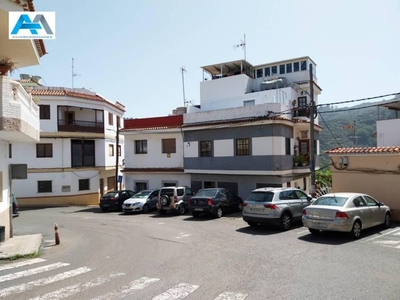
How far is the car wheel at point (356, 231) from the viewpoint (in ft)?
36.3

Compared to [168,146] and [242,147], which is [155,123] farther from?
[242,147]

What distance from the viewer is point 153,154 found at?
26.0 metres

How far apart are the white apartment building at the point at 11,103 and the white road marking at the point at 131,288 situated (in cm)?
659

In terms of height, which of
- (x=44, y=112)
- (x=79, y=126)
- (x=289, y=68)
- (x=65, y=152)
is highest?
(x=289, y=68)

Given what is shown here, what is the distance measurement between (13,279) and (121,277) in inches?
99.8

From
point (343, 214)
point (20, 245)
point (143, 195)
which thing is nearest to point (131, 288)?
point (20, 245)

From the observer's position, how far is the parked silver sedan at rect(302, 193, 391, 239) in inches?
429

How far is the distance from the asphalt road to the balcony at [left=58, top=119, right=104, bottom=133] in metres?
17.5

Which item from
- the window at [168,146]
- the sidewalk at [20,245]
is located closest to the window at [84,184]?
the window at [168,146]

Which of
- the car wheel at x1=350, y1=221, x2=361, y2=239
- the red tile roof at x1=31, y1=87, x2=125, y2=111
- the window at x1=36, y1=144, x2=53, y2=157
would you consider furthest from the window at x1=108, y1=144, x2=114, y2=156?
the car wheel at x1=350, y1=221, x2=361, y2=239

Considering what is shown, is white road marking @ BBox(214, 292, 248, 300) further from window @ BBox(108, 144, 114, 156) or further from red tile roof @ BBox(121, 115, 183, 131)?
window @ BBox(108, 144, 114, 156)

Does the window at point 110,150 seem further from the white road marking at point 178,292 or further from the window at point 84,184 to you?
the white road marking at point 178,292

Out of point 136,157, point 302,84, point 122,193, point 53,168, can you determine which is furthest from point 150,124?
point 302,84

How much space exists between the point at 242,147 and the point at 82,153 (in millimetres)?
16674
